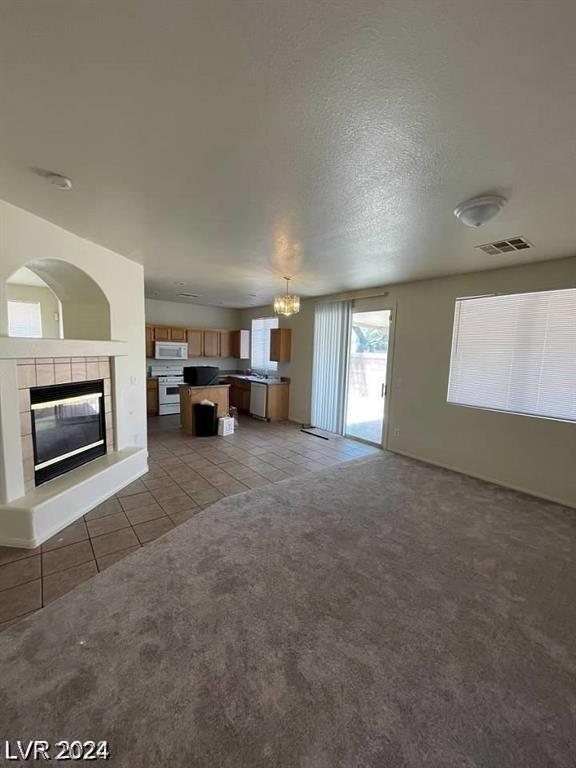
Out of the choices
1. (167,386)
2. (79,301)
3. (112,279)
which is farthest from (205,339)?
(112,279)

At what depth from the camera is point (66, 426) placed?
305 centimetres

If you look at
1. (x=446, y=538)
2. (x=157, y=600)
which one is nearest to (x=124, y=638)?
(x=157, y=600)

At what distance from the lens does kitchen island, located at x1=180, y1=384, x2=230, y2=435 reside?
18.4ft

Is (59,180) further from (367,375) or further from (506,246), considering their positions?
(367,375)

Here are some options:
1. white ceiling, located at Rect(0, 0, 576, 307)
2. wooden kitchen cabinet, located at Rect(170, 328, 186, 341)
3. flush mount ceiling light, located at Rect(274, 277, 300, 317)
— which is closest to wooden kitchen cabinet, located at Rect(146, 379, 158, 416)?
wooden kitchen cabinet, located at Rect(170, 328, 186, 341)

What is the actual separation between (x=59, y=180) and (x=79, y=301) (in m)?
2.00

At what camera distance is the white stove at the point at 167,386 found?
6.88 meters

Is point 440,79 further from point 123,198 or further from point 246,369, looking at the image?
Result: point 246,369

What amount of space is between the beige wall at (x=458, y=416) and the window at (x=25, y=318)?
6.47 meters

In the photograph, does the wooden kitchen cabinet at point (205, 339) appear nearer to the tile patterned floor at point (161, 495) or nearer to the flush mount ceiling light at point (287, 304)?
the tile patterned floor at point (161, 495)

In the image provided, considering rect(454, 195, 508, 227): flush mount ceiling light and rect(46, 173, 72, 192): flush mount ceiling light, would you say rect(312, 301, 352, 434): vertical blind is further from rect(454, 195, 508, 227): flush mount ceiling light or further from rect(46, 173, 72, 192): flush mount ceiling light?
rect(46, 173, 72, 192): flush mount ceiling light

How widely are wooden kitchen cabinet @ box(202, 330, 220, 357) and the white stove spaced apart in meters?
0.99

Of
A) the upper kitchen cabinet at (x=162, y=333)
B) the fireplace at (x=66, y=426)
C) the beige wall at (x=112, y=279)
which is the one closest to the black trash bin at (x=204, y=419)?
the beige wall at (x=112, y=279)

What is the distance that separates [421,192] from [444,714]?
275cm
